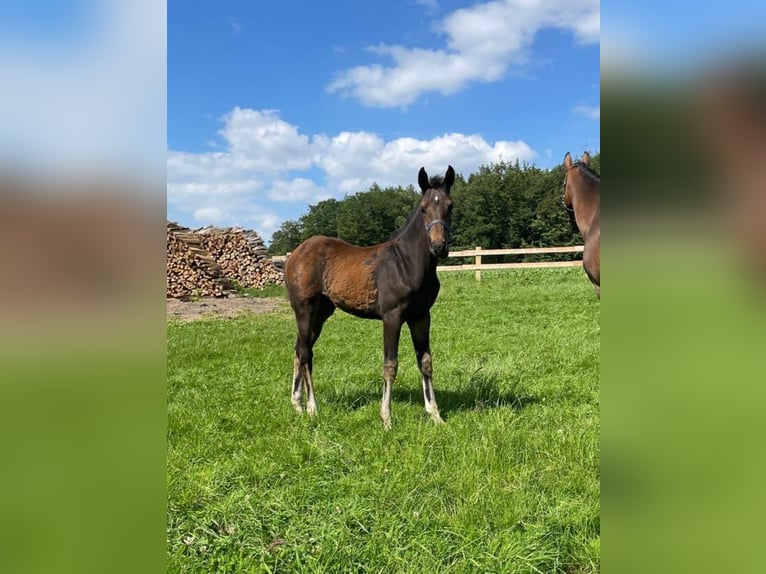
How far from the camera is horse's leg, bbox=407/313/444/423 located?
491cm

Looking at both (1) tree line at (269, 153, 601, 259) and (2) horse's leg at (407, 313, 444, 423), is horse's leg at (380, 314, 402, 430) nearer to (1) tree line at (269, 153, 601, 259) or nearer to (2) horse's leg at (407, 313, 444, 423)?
(2) horse's leg at (407, 313, 444, 423)

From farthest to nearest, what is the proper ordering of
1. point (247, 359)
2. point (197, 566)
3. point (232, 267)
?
point (232, 267) < point (247, 359) < point (197, 566)

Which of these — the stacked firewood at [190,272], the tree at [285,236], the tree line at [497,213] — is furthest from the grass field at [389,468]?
the tree at [285,236]

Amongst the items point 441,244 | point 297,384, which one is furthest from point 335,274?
point 441,244

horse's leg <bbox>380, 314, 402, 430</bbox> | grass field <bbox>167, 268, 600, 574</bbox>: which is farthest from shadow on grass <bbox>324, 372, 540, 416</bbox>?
horse's leg <bbox>380, 314, 402, 430</bbox>

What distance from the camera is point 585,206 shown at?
19.4 feet

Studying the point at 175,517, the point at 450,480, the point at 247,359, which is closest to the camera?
the point at 175,517

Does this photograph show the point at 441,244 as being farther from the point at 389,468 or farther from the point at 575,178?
the point at 575,178

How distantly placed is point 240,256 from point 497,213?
80.5 ft

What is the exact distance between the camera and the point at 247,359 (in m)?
8.09

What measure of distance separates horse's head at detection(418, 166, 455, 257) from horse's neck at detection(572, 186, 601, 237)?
1948 millimetres
